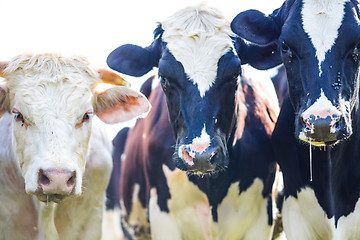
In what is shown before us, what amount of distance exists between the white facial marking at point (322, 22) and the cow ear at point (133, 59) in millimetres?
1570

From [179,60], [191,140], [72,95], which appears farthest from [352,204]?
[72,95]

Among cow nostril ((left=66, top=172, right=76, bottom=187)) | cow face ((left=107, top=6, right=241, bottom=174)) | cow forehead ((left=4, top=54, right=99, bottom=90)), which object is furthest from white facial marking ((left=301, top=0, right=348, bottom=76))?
cow nostril ((left=66, top=172, right=76, bottom=187))

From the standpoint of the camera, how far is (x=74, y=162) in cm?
695

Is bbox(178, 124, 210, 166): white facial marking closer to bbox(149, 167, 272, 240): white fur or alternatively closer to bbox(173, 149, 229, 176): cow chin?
bbox(173, 149, 229, 176): cow chin

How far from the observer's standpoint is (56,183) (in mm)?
6711

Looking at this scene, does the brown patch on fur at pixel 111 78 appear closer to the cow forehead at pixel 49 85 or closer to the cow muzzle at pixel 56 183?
the cow forehead at pixel 49 85

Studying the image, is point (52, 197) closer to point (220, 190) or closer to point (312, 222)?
point (220, 190)

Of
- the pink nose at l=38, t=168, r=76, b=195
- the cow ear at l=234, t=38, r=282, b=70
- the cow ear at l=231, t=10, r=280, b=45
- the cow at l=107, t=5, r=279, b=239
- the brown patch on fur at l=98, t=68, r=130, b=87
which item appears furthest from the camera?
the cow ear at l=234, t=38, r=282, b=70

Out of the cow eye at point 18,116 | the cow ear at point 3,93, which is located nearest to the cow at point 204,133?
the cow ear at point 3,93

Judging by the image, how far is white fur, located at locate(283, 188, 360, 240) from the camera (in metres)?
7.26

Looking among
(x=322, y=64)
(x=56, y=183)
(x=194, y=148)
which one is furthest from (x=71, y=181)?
(x=322, y=64)

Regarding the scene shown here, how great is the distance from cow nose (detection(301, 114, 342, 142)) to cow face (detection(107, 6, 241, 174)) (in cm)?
90

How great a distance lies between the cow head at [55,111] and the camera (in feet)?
22.3

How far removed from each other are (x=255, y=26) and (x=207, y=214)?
1.76 meters
